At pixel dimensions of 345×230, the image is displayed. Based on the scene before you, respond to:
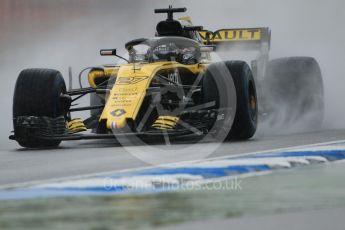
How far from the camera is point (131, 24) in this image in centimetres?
2180

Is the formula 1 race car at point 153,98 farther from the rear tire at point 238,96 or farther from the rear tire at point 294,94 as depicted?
the rear tire at point 294,94

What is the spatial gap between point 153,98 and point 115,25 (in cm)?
1089

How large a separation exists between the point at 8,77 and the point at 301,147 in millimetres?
10769

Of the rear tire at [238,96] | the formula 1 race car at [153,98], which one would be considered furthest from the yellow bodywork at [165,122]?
the rear tire at [238,96]

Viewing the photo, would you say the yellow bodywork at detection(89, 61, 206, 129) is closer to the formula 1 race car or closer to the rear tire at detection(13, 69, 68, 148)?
the formula 1 race car

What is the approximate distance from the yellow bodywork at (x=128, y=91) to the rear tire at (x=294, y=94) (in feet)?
8.65

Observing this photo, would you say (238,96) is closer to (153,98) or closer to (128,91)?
(153,98)

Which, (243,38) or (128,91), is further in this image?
(243,38)

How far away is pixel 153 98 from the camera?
36.4ft

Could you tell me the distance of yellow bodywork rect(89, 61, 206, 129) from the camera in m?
10.6

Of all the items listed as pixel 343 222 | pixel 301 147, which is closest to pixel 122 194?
pixel 343 222

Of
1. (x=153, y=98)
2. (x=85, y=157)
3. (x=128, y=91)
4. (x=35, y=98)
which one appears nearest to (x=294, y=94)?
(x=153, y=98)

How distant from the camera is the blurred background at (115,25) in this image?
19.3 m

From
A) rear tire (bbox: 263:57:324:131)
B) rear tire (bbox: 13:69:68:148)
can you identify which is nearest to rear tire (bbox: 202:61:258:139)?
rear tire (bbox: 13:69:68:148)
